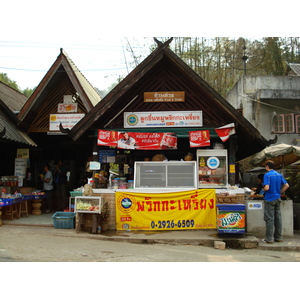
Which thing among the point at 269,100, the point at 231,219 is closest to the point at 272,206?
the point at 231,219

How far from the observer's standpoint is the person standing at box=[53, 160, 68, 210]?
1274cm

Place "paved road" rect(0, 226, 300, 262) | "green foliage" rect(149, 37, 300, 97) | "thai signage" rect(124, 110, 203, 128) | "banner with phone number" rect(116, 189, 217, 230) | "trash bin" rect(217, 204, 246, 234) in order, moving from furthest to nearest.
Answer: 1. "green foliage" rect(149, 37, 300, 97)
2. "thai signage" rect(124, 110, 203, 128)
3. "banner with phone number" rect(116, 189, 217, 230)
4. "trash bin" rect(217, 204, 246, 234)
5. "paved road" rect(0, 226, 300, 262)

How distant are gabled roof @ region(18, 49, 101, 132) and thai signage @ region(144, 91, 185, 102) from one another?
8.92ft

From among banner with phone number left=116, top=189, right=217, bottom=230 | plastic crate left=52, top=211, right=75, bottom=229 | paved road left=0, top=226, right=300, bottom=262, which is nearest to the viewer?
paved road left=0, top=226, right=300, bottom=262

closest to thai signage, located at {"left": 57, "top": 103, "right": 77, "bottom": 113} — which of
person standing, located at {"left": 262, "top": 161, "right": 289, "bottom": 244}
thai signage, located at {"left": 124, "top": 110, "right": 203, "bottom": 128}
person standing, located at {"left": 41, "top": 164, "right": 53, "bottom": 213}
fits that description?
person standing, located at {"left": 41, "top": 164, "right": 53, "bottom": 213}

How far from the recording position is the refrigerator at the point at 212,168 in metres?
9.49

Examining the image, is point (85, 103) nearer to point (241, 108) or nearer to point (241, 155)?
A: point (241, 155)

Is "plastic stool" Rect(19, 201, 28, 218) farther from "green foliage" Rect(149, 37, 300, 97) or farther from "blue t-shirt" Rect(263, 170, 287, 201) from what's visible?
"green foliage" Rect(149, 37, 300, 97)

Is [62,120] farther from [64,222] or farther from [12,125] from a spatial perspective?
[64,222]

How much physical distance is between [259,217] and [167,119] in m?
3.92

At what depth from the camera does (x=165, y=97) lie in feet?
31.9

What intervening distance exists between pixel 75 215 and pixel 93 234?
4.37 ft

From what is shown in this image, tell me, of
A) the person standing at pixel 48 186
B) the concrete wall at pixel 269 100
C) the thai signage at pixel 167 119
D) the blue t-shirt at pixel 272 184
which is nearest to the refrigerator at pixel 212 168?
the thai signage at pixel 167 119

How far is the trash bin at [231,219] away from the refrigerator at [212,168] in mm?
1396
